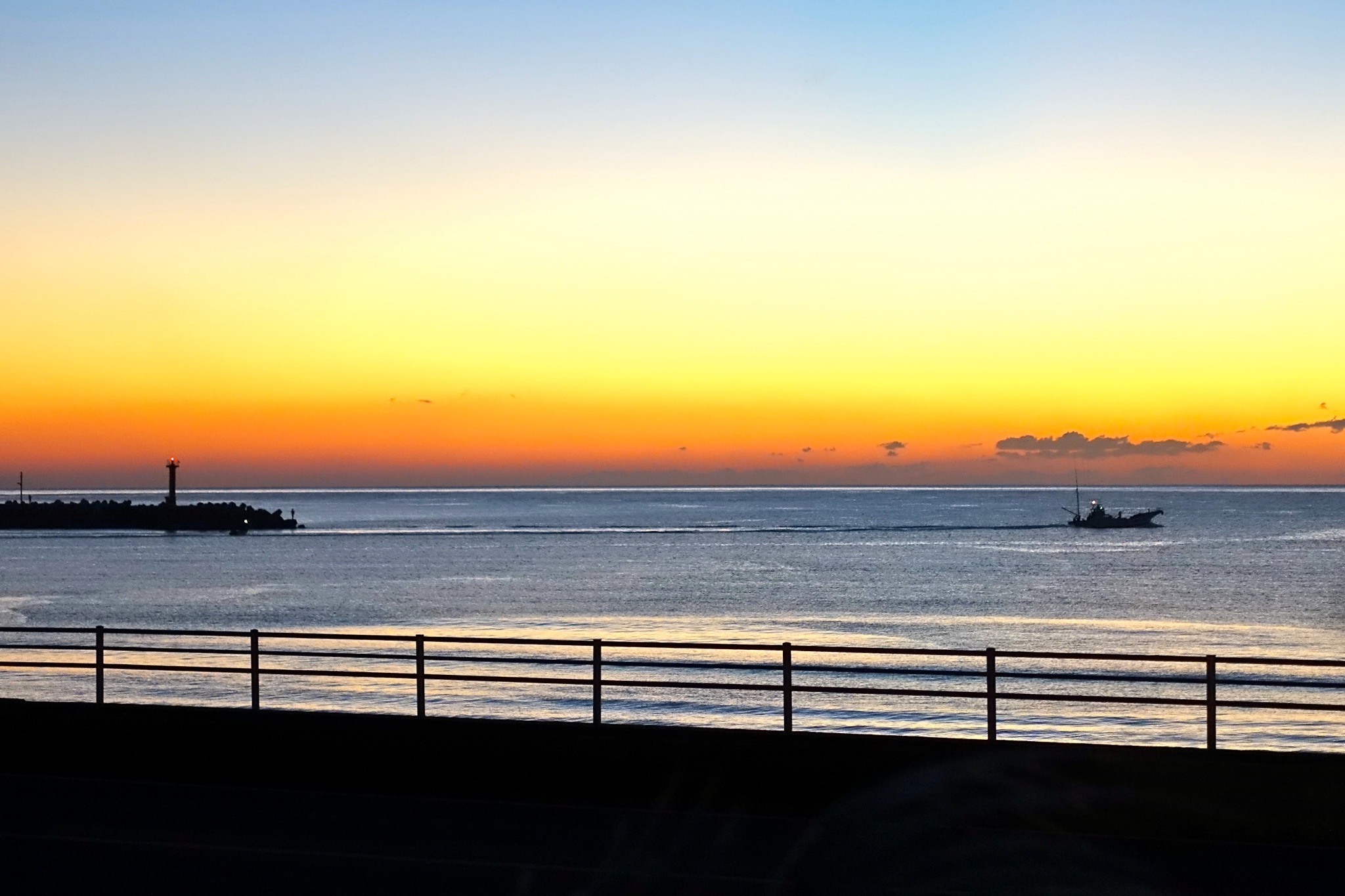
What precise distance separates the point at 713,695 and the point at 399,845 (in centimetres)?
2950

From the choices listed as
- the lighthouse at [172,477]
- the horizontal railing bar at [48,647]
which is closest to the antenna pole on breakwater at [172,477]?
the lighthouse at [172,477]

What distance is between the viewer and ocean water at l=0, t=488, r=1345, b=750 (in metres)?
37.0

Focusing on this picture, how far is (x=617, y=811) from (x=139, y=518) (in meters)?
184

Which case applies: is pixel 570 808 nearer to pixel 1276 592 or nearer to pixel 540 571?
pixel 1276 592

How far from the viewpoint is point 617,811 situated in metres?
12.5

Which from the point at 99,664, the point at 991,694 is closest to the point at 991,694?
the point at 991,694

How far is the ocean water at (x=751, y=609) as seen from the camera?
36969 millimetres

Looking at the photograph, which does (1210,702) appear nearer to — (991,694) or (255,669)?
(991,694)

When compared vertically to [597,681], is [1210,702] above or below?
above

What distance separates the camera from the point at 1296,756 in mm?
11570

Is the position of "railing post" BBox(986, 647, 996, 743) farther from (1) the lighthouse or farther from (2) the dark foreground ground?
(1) the lighthouse

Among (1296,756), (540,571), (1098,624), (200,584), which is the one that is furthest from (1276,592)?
(1296,756)

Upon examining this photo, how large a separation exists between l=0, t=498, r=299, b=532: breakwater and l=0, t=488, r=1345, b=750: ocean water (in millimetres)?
16994

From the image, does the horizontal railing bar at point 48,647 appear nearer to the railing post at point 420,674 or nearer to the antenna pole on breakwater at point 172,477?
the railing post at point 420,674
